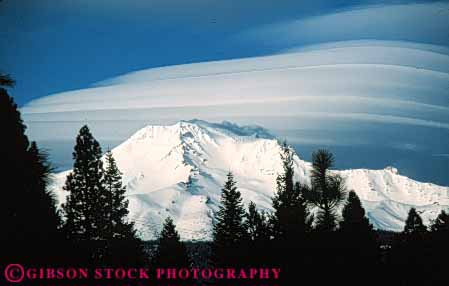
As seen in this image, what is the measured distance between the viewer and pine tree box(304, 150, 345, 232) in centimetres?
3034

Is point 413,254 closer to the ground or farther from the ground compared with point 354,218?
closer to the ground

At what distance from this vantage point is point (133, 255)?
114 ft

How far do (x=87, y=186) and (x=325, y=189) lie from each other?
1569 centimetres

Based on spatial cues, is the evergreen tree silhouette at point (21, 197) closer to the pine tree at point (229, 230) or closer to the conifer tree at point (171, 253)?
Answer: the pine tree at point (229, 230)

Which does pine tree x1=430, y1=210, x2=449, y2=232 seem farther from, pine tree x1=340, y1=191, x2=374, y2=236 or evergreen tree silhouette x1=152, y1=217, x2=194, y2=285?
evergreen tree silhouette x1=152, y1=217, x2=194, y2=285

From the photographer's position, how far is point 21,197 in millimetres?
→ 14219

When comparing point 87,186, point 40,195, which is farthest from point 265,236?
point 40,195

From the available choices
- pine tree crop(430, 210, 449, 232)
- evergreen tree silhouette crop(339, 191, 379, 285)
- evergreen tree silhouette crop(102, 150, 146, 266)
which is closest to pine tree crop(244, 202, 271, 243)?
evergreen tree silhouette crop(339, 191, 379, 285)

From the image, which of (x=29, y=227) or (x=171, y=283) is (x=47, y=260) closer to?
(x=29, y=227)

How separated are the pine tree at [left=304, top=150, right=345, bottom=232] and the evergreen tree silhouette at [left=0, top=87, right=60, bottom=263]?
17.3 meters

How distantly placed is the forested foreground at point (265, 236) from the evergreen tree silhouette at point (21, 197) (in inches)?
1.8

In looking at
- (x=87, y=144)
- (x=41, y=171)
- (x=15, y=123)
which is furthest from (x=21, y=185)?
(x=87, y=144)

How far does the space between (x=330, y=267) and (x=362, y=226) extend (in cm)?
662

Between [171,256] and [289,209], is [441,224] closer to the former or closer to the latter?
[289,209]
